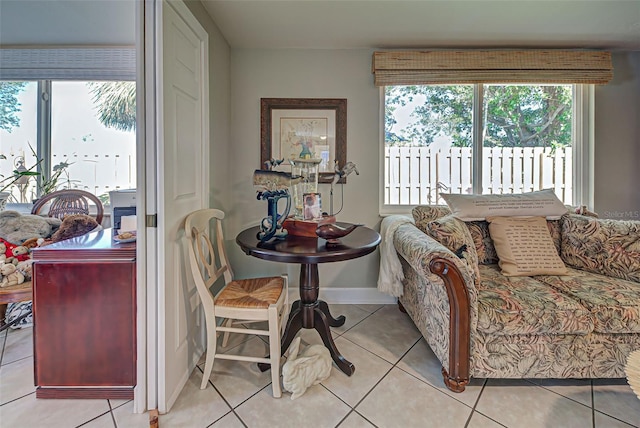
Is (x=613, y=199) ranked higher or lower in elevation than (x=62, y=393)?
higher

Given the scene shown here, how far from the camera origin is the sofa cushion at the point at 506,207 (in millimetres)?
1998

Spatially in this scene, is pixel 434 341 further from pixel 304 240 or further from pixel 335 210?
pixel 335 210

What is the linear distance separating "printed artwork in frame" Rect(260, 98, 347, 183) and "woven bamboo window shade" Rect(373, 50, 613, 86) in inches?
20.5

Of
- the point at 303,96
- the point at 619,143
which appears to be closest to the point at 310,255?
the point at 303,96

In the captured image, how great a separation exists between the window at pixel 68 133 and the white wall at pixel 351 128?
5.02 ft

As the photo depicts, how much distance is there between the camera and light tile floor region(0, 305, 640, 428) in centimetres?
124

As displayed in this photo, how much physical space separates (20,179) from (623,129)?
5.71 metres

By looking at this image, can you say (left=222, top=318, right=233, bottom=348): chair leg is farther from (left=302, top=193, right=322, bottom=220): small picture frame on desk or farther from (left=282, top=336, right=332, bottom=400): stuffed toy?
(left=302, top=193, right=322, bottom=220): small picture frame on desk

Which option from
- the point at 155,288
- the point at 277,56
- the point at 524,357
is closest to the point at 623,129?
the point at 524,357

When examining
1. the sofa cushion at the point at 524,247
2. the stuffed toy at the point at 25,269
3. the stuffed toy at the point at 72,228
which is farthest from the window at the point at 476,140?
the stuffed toy at the point at 25,269

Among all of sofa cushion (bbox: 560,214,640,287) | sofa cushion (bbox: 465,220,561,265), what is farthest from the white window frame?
sofa cushion (bbox: 560,214,640,287)

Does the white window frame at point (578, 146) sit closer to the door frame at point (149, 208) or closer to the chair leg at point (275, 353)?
the chair leg at point (275, 353)

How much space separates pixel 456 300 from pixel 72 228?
2552 mm

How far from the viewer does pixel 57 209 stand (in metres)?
2.40
